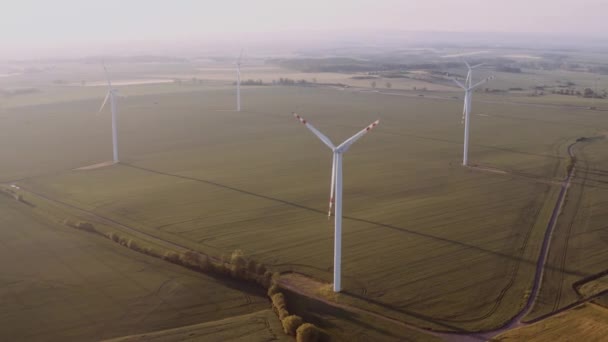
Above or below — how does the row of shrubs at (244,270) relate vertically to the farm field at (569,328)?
above

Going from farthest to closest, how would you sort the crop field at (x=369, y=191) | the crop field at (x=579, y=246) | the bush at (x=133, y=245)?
1. the bush at (x=133, y=245)
2. the crop field at (x=369, y=191)
3. the crop field at (x=579, y=246)

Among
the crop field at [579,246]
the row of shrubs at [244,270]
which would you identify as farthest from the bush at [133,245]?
the crop field at [579,246]

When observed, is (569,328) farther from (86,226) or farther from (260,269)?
(86,226)

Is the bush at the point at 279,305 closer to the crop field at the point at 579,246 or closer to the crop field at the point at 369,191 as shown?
the crop field at the point at 369,191

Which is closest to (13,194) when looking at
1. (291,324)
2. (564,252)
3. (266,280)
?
(266,280)

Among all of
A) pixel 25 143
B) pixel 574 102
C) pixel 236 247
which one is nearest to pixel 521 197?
pixel 236 247

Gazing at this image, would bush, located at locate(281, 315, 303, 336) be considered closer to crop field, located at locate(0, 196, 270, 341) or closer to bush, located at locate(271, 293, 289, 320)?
bush, located at locate(271, 293, 289, 320)

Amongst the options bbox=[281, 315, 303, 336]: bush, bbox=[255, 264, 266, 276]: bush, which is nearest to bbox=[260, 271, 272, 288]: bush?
bbox=[255, 264, 266, 276]: bush
